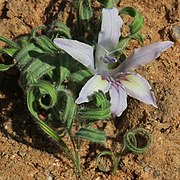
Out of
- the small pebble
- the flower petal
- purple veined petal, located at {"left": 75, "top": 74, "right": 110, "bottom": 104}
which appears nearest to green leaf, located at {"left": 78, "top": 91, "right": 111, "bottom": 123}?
purple veined petal, located at {"left": 75, "top": 74, "right": 110, "bottom": 104}

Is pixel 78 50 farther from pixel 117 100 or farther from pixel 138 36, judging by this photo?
pixel 138 36

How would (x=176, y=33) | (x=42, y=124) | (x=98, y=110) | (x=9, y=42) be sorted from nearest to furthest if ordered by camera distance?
(x=98, y=110) < (x=42, y=124) < (x=9, y=42) < (x=176, y=33)

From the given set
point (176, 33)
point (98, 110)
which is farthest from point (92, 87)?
point (176, 33)

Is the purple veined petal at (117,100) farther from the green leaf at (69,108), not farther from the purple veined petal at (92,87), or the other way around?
the green leaf at (69,108)

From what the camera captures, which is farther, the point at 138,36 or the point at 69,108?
the point at 138,36

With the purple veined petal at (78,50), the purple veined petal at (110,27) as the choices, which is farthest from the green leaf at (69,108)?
the purple veined petal at (110,27)

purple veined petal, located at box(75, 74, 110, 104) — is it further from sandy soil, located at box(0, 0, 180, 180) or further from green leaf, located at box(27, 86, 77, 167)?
sandy soil, located at box(0, 0, 180, 180)

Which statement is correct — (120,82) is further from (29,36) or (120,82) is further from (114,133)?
(29,36)
